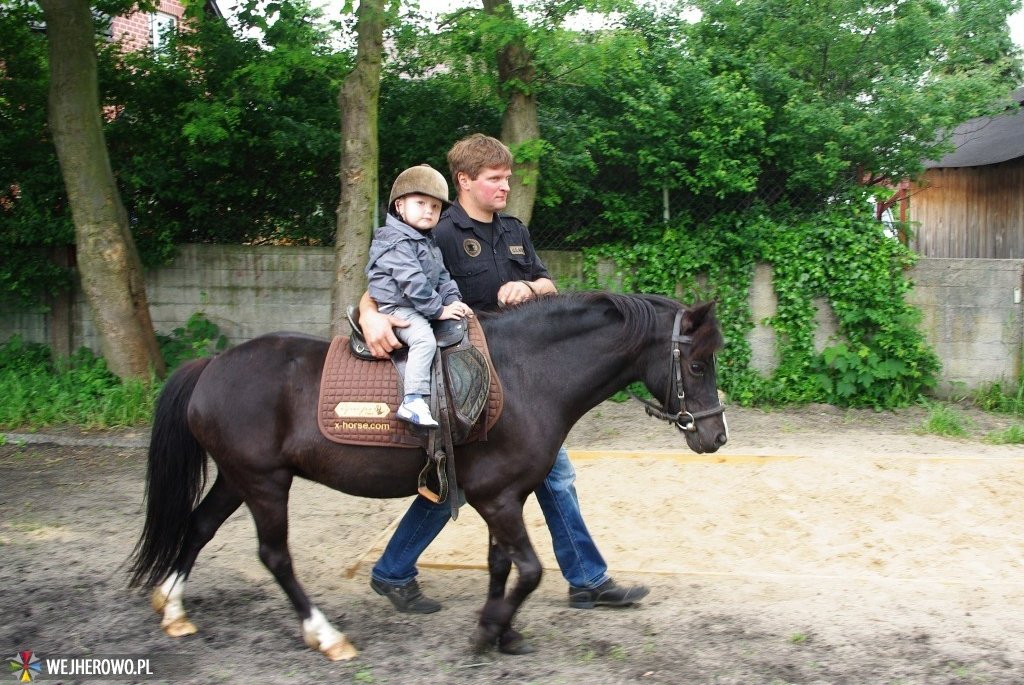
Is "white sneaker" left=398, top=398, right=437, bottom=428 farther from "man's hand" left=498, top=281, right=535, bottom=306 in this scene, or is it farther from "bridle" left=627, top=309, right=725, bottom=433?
"bridle" left=627, top=309, right=725, bottom=433

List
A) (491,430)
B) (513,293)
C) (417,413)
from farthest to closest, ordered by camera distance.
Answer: (513,293) → (491,430) → (417,413)

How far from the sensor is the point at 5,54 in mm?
9461

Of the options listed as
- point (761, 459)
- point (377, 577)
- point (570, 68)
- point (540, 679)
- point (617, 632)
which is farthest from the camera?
point (570, 68)

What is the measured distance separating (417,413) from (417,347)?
11.2 inches

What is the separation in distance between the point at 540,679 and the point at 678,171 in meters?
6.53

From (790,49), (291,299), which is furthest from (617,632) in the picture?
(790,49)

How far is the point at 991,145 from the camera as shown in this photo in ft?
49.6

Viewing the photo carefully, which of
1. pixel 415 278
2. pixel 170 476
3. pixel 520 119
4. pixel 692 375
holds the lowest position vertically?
pixel 170 476

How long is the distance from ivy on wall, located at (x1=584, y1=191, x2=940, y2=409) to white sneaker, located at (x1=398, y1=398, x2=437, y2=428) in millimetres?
5886

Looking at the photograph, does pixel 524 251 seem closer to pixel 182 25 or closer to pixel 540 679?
pixel 540 679

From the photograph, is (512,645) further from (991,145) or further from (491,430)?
(991,145)

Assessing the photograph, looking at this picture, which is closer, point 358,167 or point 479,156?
point 479,156

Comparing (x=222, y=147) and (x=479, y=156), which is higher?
(x=222, y=147)

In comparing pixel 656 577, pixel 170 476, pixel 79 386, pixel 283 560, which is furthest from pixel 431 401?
pixel 79 386
